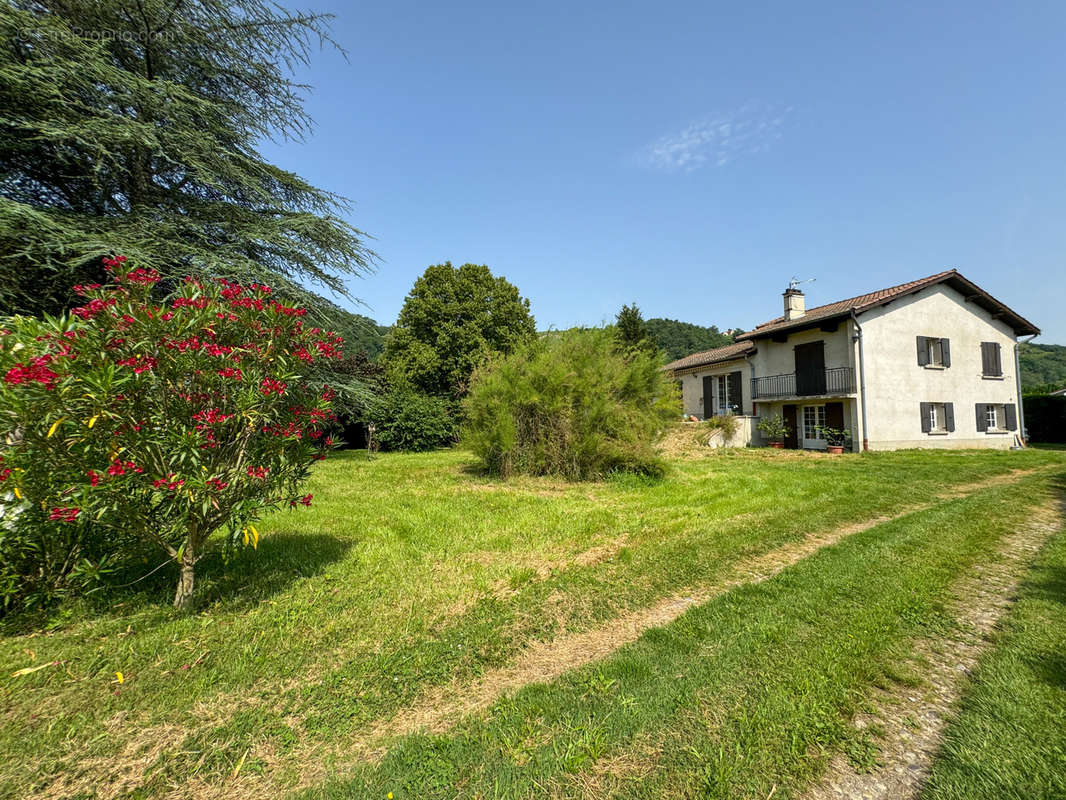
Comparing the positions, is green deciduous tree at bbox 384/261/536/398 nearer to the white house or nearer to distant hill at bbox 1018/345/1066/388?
the white house

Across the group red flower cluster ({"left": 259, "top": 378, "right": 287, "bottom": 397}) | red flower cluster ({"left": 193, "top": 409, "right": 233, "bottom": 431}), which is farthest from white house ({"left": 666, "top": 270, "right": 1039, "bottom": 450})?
red flower cluster ({"left": 193, "top": 409, "right": 233, "bottom": 431})

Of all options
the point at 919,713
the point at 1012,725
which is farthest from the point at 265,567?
the point at 1012,725

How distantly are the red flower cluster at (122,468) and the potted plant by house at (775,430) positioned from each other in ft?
67.0

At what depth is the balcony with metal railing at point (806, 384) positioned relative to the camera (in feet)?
53.9

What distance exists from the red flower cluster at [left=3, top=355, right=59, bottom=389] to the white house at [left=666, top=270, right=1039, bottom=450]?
19.6m

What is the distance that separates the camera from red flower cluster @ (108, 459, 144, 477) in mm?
2654

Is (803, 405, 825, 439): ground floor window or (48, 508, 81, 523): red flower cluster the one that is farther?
(803, 405, 825, 439): ground floor window

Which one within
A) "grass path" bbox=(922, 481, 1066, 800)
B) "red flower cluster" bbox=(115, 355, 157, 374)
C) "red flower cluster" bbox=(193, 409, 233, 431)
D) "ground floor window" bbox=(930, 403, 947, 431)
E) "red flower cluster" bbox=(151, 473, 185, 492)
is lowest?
"grass path" bbox=(922, 481, 1066, 800)

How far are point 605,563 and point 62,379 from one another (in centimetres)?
441

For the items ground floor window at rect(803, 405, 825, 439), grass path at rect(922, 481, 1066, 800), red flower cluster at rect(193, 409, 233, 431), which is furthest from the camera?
ground floor window at rect(803, 405, 825, 439)

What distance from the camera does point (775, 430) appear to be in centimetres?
1883

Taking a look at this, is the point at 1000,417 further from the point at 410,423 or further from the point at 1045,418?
the point at 410,423

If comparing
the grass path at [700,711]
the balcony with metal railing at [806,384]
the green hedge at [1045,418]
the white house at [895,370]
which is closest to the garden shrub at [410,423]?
the white house at [895,370]

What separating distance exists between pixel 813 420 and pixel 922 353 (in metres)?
4.68
